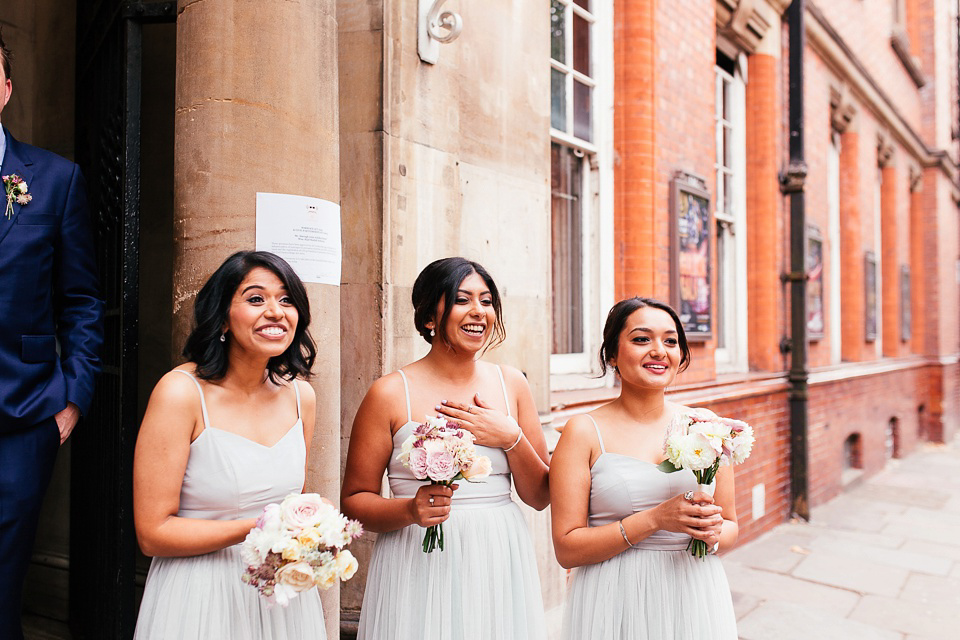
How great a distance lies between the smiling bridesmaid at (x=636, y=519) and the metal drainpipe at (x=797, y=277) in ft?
20.0

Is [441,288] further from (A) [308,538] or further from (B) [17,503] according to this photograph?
(B) [17,503]

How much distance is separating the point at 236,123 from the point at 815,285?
28.2 feet

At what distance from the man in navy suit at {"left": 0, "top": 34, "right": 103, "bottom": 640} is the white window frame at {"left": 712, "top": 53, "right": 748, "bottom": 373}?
21.9ft

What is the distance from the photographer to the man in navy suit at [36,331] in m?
2.35

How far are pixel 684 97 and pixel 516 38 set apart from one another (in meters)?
2.79

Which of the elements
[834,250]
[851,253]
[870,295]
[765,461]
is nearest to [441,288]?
[765,461]

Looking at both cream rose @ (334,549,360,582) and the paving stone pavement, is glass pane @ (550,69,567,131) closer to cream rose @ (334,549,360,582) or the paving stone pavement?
the paving stone pavement

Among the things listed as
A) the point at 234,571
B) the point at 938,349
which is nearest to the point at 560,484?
the point at 234,571

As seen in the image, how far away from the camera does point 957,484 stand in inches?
429

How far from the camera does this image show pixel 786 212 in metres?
8.37

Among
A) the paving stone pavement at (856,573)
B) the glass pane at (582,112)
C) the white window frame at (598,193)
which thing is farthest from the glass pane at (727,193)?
the paving stone pavement at (856,573)

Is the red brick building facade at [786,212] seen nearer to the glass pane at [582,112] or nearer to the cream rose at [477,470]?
the glass pane at [582,112]

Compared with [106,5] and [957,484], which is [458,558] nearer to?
[106,5]

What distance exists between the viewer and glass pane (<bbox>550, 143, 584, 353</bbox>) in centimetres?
560
